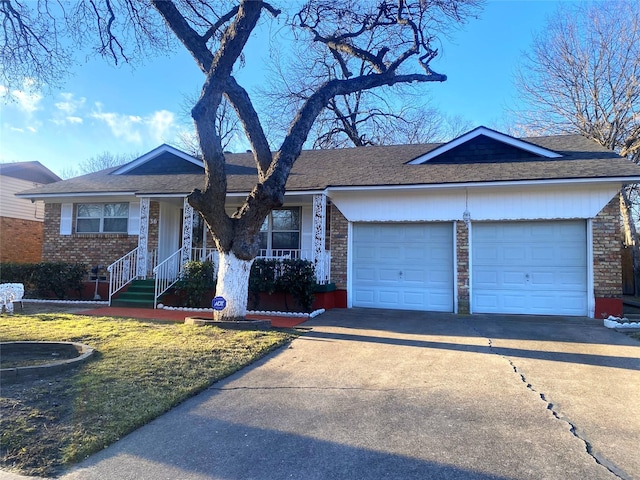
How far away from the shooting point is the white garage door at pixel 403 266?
11023mm

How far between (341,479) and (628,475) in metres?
2.02

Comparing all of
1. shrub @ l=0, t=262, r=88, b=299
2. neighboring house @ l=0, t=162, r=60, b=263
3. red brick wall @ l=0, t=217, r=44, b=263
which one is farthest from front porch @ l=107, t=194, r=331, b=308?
red brick wall @ l=0, t=217, r=44, b=263

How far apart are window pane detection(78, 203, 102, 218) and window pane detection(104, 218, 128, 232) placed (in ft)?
1.35

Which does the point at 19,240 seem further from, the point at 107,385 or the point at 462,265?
the point at 462,265

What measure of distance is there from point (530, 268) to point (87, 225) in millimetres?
13618

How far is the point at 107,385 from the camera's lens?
4.55 m

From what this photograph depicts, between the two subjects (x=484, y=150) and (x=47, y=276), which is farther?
(x=47, y=276)

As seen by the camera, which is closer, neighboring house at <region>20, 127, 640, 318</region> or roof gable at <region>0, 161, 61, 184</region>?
neighboring house at <region>20, 127, 640, 318</region>

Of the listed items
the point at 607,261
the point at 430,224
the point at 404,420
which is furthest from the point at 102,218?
the point at 607,261

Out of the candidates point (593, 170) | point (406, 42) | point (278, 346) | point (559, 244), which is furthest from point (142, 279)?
point (593, 170)

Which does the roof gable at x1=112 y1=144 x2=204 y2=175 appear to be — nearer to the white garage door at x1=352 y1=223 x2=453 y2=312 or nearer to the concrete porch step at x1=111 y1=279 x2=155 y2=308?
the concrete porch step at x1=111 y1=279 x2=155 y2=308

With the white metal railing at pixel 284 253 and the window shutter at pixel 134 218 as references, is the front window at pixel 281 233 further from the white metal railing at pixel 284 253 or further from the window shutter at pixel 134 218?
the window shutter at pixel 134 218

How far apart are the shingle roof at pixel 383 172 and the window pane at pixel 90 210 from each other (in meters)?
0.66

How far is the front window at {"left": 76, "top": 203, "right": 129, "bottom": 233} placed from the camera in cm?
1345
